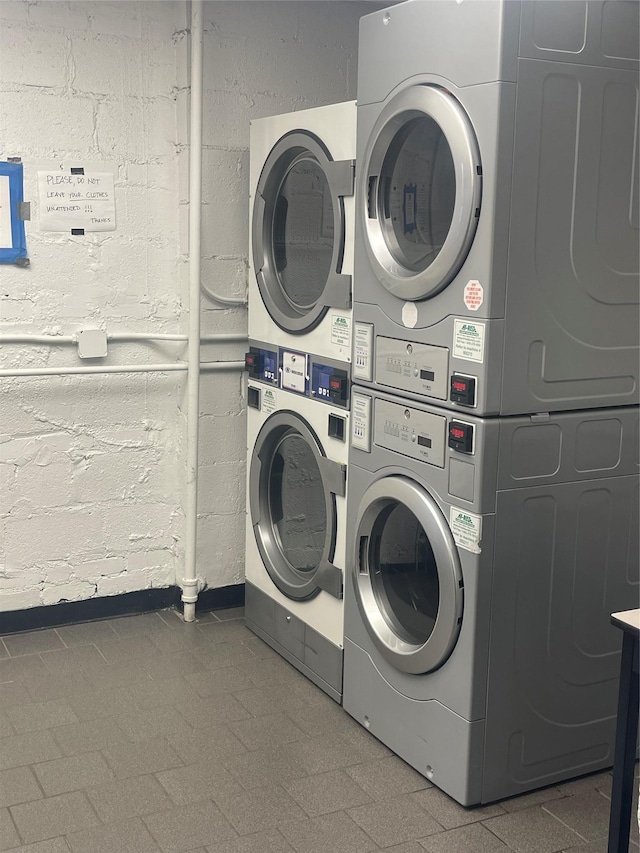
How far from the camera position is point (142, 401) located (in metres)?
3.41

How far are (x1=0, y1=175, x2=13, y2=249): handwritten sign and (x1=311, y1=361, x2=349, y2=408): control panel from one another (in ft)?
3.66

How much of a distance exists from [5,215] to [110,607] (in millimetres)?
1443

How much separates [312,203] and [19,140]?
1.00m

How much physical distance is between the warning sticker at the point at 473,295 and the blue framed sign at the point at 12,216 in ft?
5.42

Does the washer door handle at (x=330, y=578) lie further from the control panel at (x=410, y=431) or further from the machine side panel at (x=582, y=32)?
the machine side panel at (x=582, y=32)

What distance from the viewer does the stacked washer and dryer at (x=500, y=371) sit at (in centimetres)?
214

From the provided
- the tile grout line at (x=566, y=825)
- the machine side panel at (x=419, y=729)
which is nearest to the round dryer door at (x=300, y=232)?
the machine side panel at (x=419, y=729)

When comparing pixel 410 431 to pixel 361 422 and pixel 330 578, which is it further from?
pixel 330 578

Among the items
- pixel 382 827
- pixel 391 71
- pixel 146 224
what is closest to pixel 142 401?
pixel 146 224

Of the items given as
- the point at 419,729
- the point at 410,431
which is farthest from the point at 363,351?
the point at 419,729

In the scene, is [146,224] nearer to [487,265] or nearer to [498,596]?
[487,265]

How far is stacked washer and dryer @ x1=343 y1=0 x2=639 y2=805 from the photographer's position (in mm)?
2139

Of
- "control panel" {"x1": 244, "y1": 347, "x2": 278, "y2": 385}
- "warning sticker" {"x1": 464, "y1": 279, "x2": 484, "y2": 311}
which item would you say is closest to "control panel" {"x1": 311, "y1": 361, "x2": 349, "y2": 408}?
"control panel" {"x1": 244, "y1": 347, "x2": 278, "y2": 385}

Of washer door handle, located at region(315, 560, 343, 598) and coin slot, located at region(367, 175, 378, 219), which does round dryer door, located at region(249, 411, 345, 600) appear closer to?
washer door handle, located at region(315, 560, 343, 598)
